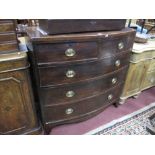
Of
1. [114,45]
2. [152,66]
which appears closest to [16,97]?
[114,45]

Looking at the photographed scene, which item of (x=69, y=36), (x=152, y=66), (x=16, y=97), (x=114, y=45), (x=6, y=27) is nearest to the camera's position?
(x=6, y=27)

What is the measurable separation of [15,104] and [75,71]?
1.75 feet

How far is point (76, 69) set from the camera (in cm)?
111

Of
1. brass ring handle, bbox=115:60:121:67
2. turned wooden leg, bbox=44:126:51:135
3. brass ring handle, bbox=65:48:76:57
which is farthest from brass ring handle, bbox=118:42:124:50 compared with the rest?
turned wooden leg, bbox=44:126:51:135

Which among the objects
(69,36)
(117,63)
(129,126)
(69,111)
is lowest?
(129,126)

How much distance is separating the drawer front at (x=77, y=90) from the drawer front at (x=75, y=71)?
0.06 metres

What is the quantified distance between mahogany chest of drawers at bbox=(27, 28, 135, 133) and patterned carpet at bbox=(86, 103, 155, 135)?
22 centimetres

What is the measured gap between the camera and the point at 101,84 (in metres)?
1.32

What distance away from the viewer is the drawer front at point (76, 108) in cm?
124

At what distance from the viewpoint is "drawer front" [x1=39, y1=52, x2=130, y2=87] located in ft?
3.42

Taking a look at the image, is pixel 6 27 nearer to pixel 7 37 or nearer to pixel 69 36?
pixel 7 37
